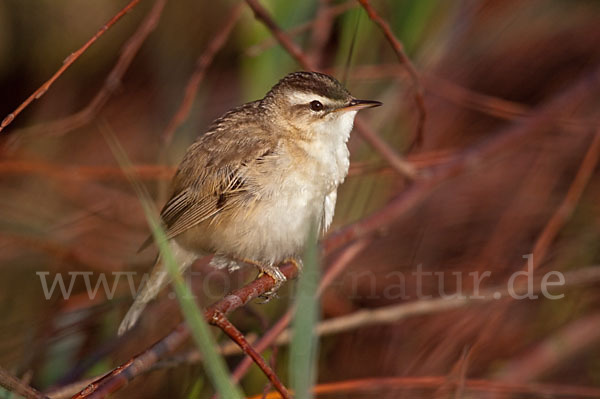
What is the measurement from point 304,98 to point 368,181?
103 cm

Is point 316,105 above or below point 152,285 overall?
above

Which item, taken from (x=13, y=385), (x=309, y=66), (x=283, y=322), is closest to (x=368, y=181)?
(x=309, y=66)

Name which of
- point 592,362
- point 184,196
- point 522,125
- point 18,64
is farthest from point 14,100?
point 592,362

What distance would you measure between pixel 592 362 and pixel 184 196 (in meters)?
2.48

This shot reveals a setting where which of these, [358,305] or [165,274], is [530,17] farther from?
[165,274]

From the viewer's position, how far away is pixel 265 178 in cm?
302

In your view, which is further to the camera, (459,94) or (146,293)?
(459,94)

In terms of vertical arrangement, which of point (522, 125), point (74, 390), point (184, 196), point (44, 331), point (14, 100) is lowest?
point (74, 390)

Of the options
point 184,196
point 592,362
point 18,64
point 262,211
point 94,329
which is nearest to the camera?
point 262,211

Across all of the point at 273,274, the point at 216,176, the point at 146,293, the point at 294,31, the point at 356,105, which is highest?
the point at 294,31

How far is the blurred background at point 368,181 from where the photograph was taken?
361cm

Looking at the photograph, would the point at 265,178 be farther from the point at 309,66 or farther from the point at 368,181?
the point at 368,181

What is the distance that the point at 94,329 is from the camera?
3828 millimetres

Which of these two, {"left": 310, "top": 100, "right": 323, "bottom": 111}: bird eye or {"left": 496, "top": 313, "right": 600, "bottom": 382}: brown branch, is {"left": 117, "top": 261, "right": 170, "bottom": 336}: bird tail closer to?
{"left": 310, "top": 100, "right": 323, "bottom": 111}: bird eye
